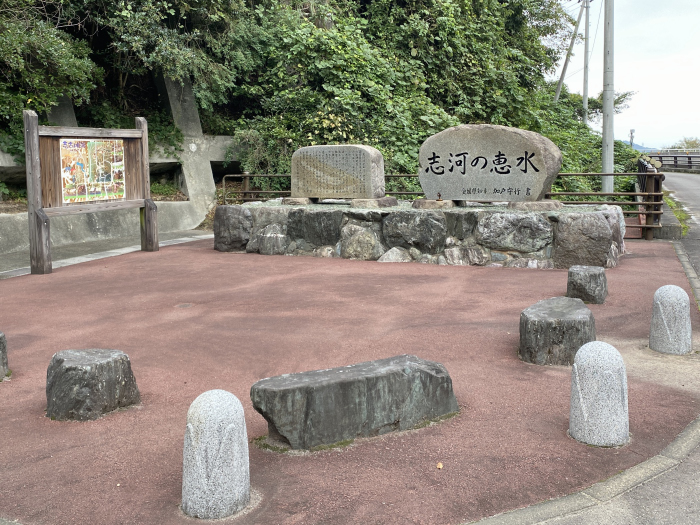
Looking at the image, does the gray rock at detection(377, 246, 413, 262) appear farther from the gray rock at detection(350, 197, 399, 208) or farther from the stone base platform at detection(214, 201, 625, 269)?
the gray rock at detection(350, 197, 399, 208)

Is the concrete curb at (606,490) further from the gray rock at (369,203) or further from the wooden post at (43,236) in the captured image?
the wooden post at (43,236)

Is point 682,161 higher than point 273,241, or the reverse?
point 682,161

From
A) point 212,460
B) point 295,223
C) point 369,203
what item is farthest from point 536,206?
point 212,460

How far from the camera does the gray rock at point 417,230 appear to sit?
10766mm

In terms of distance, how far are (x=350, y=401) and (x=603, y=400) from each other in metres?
1.48

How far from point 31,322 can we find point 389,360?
4485 millimetres

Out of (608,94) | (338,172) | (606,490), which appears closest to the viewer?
(606,490)

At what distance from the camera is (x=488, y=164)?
36.0ft

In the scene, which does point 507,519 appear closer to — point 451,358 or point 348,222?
point 451,358

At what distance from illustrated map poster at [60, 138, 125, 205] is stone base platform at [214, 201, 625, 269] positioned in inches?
78.9

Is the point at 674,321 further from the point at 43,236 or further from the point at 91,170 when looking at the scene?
the point at 91,170

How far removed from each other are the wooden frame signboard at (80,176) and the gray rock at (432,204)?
500 centimetres

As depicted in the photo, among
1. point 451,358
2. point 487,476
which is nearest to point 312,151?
point 451,358

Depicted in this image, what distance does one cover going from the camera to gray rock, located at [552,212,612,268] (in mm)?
9688
